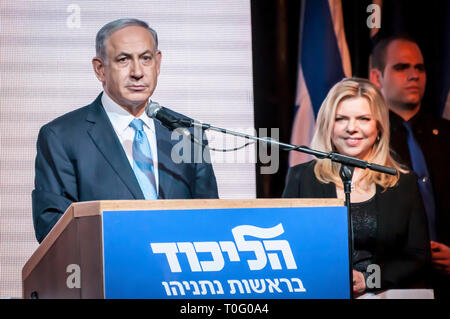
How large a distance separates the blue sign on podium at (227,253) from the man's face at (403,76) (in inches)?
89.3

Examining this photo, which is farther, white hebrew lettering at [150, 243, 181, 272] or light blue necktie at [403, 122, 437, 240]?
light blue necktie at [403, 122, 437, 240]

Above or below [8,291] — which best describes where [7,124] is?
above

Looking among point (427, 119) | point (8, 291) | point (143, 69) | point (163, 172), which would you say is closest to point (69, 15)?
point (143, 69)

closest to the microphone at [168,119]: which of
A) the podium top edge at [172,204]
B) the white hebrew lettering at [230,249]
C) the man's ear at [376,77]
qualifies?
the podium top edge at [172,204]

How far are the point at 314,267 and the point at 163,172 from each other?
6.07 feet

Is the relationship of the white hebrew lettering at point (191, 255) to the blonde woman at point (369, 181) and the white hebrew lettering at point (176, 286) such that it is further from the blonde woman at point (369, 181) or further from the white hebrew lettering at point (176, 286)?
the blonde woman at point (369, 181)

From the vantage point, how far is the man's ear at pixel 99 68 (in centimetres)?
455

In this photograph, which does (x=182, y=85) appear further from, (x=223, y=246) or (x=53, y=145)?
(x=223, y=246)

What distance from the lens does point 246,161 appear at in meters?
4.70

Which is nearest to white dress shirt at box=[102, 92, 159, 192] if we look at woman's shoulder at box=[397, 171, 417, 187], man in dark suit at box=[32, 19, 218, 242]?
man in dark suit at box=[32, 19, 218, 242]

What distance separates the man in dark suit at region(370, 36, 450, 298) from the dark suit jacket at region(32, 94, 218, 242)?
134 centimetres

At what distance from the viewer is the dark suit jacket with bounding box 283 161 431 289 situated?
4.71 meters

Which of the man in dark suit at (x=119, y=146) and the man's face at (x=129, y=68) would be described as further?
the man's face at (x=129, y=68)

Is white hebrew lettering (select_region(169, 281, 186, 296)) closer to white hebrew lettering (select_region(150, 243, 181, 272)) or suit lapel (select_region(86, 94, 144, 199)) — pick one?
white hebrew lettering (select_region(150, 243, 181, 272))
